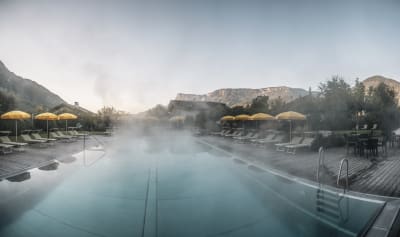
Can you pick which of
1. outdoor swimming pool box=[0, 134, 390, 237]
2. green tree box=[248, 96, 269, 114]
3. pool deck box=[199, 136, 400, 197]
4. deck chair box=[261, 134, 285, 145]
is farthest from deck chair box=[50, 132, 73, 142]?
green tree box=[248, 96, 269, 114]

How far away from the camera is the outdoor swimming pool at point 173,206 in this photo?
289cm

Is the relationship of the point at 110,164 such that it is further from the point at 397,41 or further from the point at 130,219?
the point at 397,41

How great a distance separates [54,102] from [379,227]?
53.5 meters

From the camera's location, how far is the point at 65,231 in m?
2.83

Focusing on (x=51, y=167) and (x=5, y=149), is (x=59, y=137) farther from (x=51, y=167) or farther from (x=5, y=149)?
(x=51, y=167)

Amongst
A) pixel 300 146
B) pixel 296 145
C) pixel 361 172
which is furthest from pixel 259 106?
pixel 361 172

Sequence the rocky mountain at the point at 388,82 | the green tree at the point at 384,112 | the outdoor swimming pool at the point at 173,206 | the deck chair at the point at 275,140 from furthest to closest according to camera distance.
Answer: the rocky mountain at the point at 388,82, the green tree at the point at 384,112, the deck chair at the point at 275,140, the outdoor swimming pool at the point at 173,206

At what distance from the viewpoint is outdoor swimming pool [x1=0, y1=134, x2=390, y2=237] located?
289cm

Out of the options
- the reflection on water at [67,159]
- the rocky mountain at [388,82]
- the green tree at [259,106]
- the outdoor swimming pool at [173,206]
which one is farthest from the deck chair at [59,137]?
the rocky mountain at [388,82]

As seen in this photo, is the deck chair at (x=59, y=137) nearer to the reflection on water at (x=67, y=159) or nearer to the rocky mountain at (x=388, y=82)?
the reflection on water at (x=67, y=159)

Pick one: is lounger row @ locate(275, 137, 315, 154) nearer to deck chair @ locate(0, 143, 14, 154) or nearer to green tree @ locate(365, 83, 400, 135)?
green tree @ locate(365, 83, 400, 135)

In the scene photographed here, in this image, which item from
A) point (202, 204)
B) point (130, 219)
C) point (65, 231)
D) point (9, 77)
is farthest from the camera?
point (9, 77)

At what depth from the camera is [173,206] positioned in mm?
3727

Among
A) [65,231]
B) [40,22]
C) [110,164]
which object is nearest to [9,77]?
[40,22]
